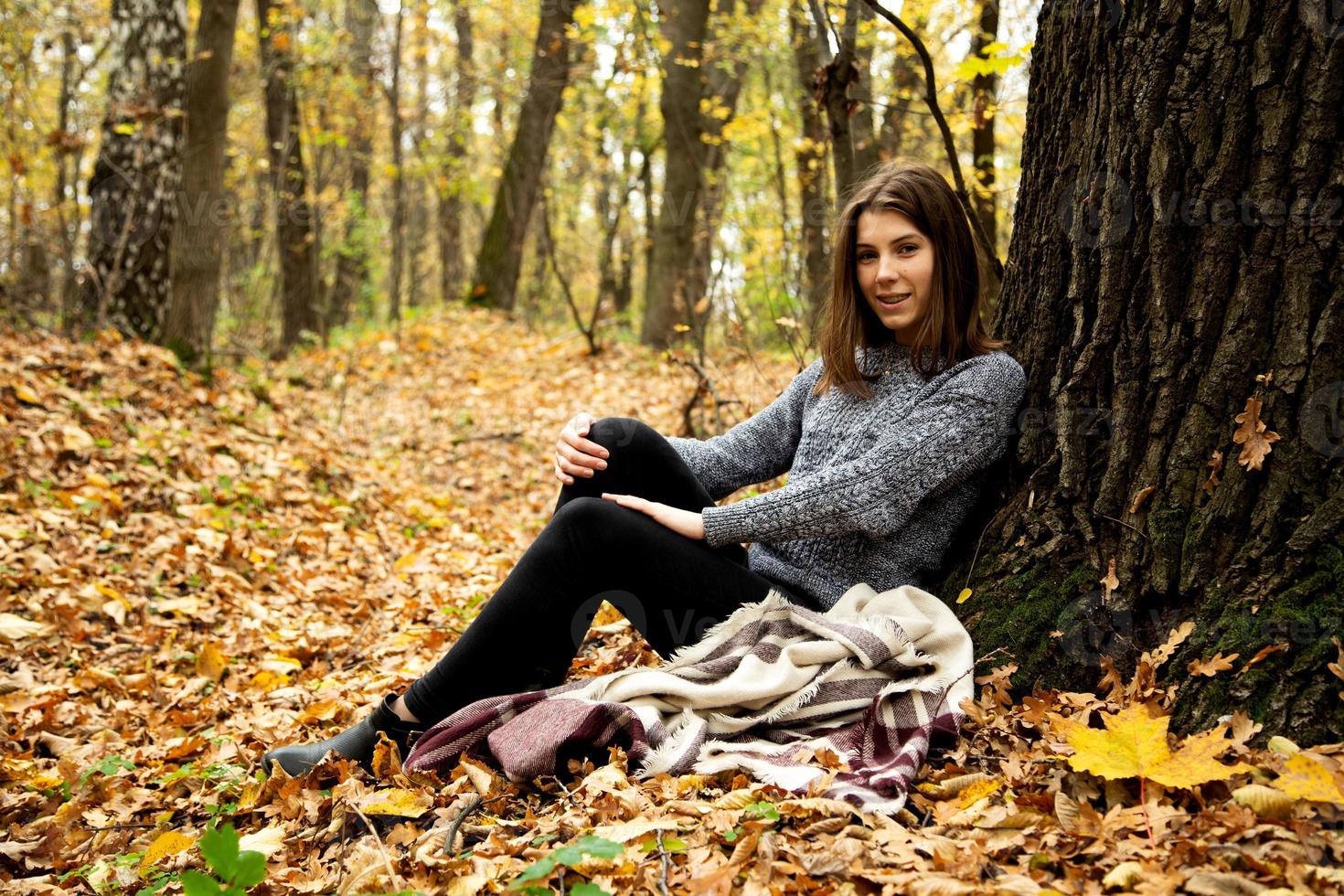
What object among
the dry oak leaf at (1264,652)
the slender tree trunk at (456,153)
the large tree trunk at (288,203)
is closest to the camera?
the dry oak leaf at (1264,652)

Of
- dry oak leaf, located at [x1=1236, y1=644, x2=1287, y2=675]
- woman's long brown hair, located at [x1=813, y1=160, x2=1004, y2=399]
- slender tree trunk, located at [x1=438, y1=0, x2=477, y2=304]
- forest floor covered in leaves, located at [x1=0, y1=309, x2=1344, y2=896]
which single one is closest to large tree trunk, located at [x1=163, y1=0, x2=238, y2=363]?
forest floor covered in leaves, located at [x1=0, y1=309, x2=1344, y2=896]

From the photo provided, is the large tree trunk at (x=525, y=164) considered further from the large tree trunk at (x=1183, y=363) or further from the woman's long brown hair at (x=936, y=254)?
the large tree trunk at (x=1183, y=363)

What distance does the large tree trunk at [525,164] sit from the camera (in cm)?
1199

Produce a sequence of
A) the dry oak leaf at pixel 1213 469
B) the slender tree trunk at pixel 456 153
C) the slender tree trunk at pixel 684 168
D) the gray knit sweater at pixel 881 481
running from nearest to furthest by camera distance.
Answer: the dry oak leaf at pixel 1213 469 → the gray knit sweater at pixel 881 481 → the slender tree trunk at pixel 684 168 → the slender tree trunk at pixel 456 153

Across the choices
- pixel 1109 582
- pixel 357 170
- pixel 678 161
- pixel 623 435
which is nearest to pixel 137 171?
pixel 678 161

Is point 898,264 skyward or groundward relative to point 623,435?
skyward

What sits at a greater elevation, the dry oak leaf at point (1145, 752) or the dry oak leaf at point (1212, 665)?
the dry oak leaf at point (1212, 665)

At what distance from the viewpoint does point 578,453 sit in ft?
9.47

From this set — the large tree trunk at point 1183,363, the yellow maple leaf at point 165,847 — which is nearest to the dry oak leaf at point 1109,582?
the large tree trunk at point 1183,363

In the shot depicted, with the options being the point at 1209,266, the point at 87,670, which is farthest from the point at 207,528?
the point at 1209,266

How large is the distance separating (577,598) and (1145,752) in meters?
1.35

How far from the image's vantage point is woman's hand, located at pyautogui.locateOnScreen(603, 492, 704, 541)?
2.62m

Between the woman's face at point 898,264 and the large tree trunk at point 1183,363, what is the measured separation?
277 mm

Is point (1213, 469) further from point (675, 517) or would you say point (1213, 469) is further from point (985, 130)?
point (985, 130)
